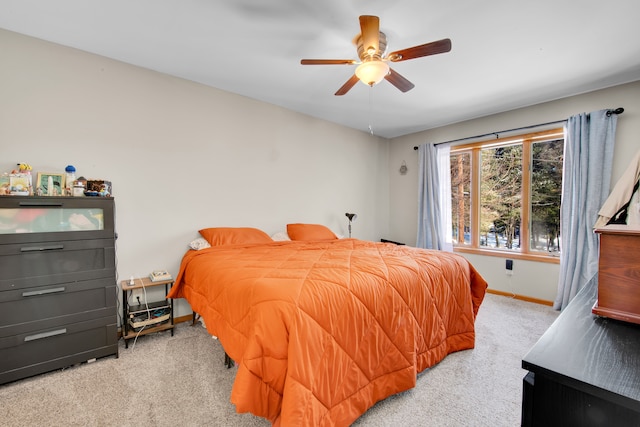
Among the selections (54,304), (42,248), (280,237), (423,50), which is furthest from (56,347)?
(423,50)

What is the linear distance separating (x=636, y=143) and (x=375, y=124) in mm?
2910

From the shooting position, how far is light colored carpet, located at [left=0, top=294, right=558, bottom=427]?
1484mm

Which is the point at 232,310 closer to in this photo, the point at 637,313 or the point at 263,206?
the point at 637,313

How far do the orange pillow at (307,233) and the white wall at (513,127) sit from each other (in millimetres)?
1910

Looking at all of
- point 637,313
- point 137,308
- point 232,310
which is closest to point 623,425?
point 637,313

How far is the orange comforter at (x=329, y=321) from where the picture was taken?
1.19 metres

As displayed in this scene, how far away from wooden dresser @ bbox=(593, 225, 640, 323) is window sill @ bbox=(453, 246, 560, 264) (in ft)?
10.8

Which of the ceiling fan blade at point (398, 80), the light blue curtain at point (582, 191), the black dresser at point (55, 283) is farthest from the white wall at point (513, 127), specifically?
the black dresser at point (55, 283)

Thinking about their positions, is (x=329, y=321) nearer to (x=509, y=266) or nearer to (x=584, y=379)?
(x=584, y=379)

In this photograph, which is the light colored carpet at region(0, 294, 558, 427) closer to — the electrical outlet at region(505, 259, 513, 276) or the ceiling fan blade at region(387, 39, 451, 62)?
the electrical outlet at region(505, 259, 513, 276)

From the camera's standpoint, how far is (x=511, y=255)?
11.8ft

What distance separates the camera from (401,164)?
4.87 m

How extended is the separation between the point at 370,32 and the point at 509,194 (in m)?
3.15

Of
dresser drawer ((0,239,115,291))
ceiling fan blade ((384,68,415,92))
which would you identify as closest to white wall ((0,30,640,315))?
dresser drawer ((0,239,115,291))
